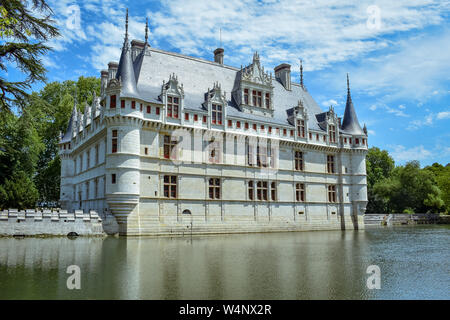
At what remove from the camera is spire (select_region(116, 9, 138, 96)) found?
27.8 meters

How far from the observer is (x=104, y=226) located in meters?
26.2

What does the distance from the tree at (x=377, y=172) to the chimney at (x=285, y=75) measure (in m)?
27.7

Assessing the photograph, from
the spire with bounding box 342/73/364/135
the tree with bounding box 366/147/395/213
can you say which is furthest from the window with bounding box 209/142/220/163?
the tree with bounding box 366/147/395/213

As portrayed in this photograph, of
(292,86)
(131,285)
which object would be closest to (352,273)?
(131,285)

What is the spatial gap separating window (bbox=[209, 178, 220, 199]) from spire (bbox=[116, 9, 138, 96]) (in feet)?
30.0

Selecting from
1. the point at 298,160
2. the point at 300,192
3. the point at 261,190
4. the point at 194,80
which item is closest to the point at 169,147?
the point at 194,80

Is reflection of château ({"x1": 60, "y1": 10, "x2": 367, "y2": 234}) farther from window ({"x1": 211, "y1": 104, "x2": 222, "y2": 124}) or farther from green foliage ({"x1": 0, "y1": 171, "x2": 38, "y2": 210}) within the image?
green foliage ({"x1": 0, "y1": 171, "x2": 38, "y2": 210})

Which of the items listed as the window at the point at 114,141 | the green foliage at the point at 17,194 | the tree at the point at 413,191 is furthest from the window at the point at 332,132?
the green foliage at the point at 17,194

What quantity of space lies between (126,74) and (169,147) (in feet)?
20.4

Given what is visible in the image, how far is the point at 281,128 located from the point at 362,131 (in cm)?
1124

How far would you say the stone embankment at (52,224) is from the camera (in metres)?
23.1
